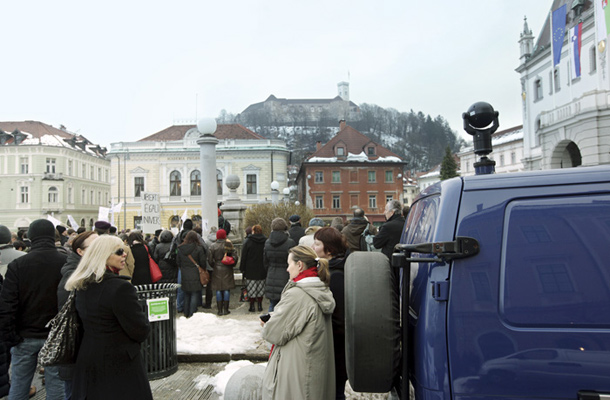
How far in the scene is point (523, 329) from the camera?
2125 millimetres

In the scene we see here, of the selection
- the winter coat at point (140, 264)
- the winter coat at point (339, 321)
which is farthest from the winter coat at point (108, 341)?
the winter coat at point (140, 264)

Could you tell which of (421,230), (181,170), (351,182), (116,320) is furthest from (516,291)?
(351,182)

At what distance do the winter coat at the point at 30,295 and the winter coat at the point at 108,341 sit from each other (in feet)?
5.48

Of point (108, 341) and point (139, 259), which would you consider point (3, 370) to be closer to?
point (108, 341)

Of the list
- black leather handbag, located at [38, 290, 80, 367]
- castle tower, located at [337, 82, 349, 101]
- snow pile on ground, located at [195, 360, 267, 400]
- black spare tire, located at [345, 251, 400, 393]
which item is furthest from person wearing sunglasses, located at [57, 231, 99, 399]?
castle tower, located at [337, 82, 349, 101]

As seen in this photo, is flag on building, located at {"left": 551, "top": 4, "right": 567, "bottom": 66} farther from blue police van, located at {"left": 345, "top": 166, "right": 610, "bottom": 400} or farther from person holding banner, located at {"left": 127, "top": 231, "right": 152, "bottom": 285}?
blue police van, located at {"left": 345, "top": 166, "right": 610, "bottom": 400}

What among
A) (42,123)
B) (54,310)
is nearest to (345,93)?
(42,123)

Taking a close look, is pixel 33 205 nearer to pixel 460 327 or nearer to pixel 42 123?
pixel 42 123

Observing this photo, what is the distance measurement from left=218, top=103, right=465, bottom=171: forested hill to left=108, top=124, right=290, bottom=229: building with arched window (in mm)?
49025

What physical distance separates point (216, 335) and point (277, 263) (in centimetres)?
191

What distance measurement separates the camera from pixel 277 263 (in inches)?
356

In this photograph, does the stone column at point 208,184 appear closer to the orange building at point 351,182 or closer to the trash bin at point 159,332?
the trash bin at point 159,332

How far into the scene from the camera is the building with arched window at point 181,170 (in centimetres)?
5222

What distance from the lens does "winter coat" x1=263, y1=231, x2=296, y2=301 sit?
895cm
